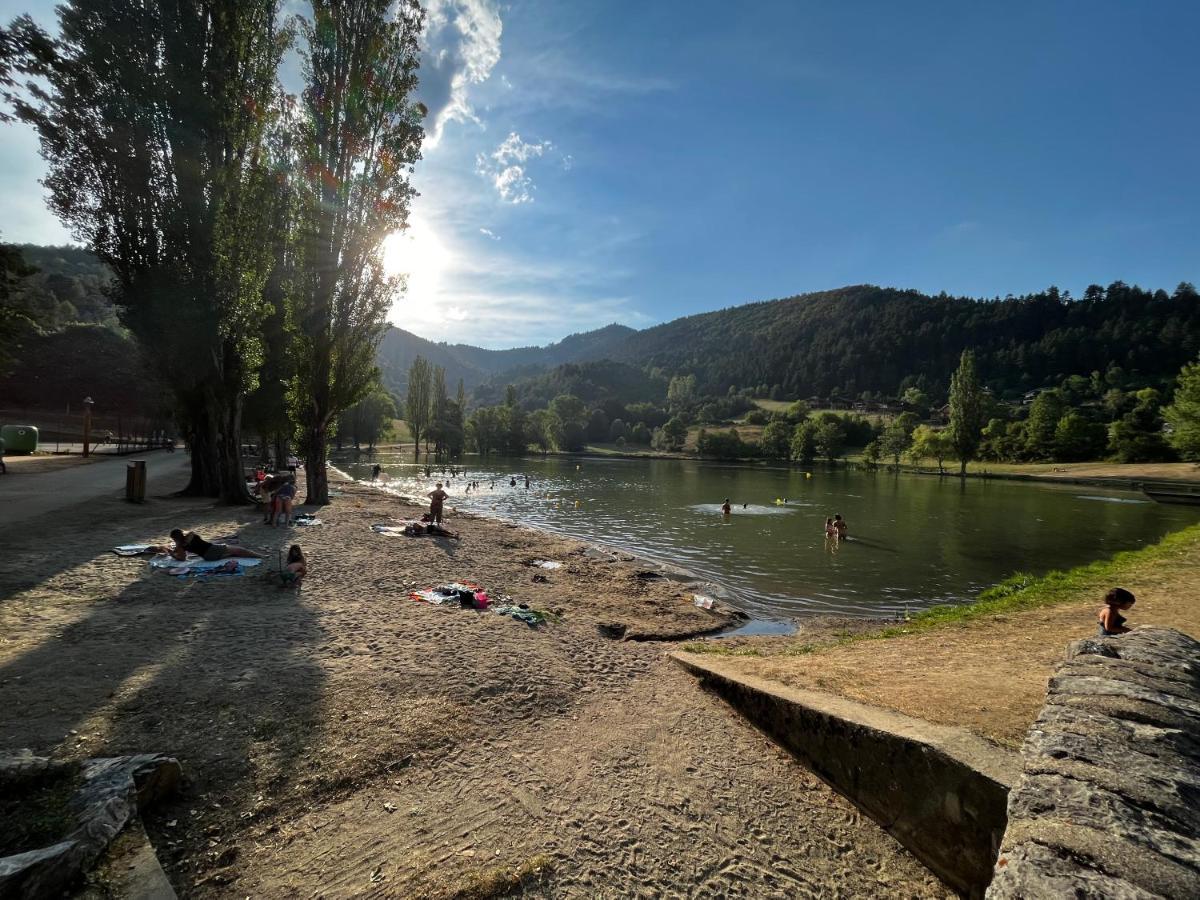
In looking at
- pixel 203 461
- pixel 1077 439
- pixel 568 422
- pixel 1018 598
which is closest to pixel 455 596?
pixel 1018 598

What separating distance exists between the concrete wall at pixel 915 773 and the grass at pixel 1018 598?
4340 mm

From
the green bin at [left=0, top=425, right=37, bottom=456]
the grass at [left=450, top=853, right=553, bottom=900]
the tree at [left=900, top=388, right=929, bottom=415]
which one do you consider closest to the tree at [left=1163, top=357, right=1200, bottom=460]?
the grass at [left=450, top=853, right=553, bottom=900]

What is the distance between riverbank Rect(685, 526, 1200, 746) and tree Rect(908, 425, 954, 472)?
9915 centimetres

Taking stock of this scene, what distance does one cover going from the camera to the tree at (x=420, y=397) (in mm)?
103375

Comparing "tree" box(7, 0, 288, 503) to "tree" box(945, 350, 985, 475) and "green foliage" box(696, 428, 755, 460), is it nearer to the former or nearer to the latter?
"tree" box(945, 350, 985, 475)

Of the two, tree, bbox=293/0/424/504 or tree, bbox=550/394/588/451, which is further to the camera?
tree, bbox=550/394/588/451

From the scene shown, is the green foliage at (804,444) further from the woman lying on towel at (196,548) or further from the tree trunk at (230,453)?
the woman lying on towel at (196,548)

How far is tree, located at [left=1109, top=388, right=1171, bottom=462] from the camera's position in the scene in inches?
3469

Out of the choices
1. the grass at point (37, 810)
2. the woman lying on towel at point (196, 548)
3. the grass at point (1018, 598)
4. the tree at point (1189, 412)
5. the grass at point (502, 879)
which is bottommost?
the grass at point (1018, 598)

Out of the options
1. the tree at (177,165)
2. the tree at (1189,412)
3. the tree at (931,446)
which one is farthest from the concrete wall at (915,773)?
the tree at (931,446)

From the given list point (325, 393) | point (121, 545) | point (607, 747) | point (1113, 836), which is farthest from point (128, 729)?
point (325, 393)

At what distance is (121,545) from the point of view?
1352cm

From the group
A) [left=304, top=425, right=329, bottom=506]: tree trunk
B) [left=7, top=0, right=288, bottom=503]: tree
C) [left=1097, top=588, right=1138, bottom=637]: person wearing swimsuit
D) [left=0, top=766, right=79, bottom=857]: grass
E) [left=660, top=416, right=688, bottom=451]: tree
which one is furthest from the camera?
[left=660, top=416, right=688, bottom=451]: tree

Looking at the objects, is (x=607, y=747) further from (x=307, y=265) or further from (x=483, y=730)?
(x=307, y=265)
